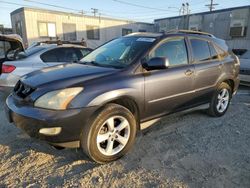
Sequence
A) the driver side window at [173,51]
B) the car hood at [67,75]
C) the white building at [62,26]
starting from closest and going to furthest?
the car hood at [67,75]
the driver side window at [173,51]
the white building at [62,26]

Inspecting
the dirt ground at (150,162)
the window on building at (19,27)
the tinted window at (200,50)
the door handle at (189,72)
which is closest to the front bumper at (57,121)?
the dirt ground at (150,162)

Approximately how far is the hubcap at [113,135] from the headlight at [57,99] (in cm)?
55

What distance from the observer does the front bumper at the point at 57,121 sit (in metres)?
2.47

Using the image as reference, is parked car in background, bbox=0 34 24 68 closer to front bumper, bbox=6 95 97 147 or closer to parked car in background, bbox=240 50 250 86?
front bumper, bbox=6 95 97 147

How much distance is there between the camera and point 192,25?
77.7 ft

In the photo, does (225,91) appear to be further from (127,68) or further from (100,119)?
(100,119)

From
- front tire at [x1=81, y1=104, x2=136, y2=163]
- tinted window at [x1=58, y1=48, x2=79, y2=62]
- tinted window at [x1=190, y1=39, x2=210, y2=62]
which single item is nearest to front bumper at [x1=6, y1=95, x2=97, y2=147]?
front tire at [x1=81, y1=104, x2=136, y2=163]

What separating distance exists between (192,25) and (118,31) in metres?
7.91

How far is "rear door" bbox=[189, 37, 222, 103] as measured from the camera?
3.88m

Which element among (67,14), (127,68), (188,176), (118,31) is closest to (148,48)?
(127,68)

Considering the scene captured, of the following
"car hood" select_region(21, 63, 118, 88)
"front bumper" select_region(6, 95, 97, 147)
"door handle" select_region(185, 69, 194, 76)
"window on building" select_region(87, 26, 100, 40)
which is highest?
"window on building" select_region(87, 26, 100, 40)

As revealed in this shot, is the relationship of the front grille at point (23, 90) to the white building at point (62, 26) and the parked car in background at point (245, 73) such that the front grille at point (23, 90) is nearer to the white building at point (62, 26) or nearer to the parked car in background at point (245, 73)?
the parked car in background at point (245, 73)

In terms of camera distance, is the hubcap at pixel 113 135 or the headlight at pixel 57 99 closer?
the headlight at pixel 57 99

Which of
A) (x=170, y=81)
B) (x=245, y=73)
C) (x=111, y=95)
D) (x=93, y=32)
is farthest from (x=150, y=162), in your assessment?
(x=93, y=32)
